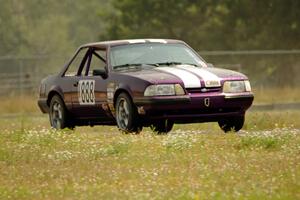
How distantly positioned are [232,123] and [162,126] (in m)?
1.13

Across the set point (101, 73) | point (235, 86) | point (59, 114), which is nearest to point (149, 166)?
point (235, 86)

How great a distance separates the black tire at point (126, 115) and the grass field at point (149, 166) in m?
0.83

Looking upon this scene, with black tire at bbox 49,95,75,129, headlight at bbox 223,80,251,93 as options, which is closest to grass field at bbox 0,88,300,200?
headlight at bbox 223,80,251,93

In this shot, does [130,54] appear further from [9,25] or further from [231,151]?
[9,25]

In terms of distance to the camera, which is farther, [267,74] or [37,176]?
[267,74]

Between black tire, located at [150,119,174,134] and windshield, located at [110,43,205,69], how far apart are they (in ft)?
3.19

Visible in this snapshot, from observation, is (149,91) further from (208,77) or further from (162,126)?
(162,126)

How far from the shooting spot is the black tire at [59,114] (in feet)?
51.8

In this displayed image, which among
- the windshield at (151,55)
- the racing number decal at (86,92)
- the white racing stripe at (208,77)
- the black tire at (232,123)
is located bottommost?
the black tire at (232,123)

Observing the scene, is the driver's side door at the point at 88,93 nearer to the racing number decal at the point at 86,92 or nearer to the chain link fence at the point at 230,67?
the racing number decal at the point at 86,92

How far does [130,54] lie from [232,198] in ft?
25.6

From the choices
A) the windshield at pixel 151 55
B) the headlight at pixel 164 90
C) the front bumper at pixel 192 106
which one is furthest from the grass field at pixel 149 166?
the windshield at pixel 151 55

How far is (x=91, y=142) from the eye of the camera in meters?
12.2

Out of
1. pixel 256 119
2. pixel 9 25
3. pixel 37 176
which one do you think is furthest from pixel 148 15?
pixel 37 176
